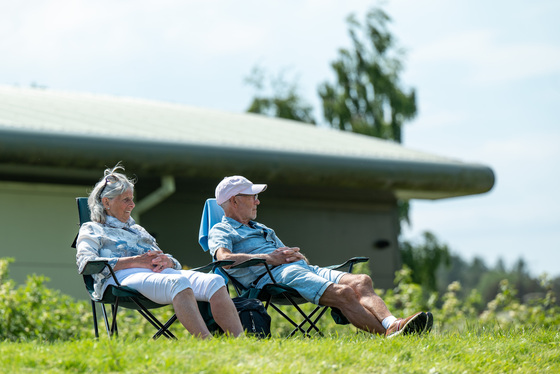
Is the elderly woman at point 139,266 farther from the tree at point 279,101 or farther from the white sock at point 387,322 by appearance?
the tree at point 279,101

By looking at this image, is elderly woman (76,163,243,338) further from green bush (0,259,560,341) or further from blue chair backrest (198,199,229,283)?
green bush (0,259,560,341)

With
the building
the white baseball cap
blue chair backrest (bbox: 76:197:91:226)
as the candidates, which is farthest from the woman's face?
the building

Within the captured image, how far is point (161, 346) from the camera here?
3.68 metres

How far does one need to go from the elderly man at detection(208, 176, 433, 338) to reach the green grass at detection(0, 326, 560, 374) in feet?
1.11

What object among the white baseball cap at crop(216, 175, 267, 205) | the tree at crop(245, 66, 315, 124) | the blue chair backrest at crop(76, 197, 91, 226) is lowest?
the blue chair backrest at crop(76, 197, 91, 226)

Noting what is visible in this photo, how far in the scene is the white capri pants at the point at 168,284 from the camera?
4258mm

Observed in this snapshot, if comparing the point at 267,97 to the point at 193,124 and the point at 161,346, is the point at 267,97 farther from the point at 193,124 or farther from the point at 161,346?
the point at 161,346

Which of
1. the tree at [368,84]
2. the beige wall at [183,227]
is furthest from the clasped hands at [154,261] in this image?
the tree at [368,84]

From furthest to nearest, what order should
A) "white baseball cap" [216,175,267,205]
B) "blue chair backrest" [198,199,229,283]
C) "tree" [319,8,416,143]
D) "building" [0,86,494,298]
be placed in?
1. "tree" [319,8,416,143]
2. "building" [0,86,494,298]
3. "blue chair backrest" [198,199,229,283]
4. "white baseball cap" [216,175,267,205]

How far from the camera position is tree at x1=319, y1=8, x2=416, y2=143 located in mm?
21875

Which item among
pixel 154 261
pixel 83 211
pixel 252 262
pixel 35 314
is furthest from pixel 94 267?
pixel 35 314

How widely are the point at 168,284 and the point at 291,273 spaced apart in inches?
35.7

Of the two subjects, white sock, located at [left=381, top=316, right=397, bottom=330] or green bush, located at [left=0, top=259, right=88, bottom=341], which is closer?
white sock, located at [left=381, top=316, right=397, bottom=330]

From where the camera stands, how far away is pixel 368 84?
22562 mm
